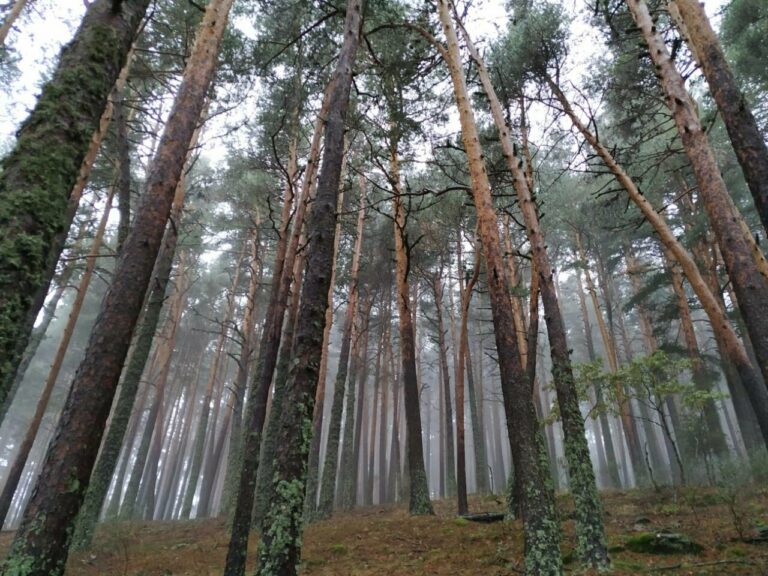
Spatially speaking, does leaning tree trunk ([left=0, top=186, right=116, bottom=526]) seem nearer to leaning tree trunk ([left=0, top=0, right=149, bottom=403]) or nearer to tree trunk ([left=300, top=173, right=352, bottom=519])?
tree trunk ([left=300, top=173, right=352, bottom=519])

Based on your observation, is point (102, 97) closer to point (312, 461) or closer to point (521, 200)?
point (521, 200)

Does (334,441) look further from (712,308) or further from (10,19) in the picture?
(10,19)

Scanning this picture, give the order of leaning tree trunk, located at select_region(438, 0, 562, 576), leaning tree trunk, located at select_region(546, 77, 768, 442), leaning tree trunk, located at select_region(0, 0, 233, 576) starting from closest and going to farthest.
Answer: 1. leaning tree trunk, located at select_region(0, 0, 233, 576)
2. leaning tree trunk, located at select_region(438, 0, 562, 576)
3. leaning tree trunk, located at select_region(546, 77, 768, 442)

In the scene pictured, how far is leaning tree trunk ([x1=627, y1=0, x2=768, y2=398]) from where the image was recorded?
5086 millimetres

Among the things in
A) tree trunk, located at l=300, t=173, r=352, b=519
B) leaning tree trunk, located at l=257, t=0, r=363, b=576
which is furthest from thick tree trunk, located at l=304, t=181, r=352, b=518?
leaning tree trunk, located at l=257, t=0, r=363, b=576

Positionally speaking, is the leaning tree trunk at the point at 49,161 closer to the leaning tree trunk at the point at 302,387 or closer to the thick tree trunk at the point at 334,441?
the leaning tree trunk at the point at 302,387

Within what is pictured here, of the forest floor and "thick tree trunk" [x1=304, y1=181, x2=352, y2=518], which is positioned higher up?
"thick tree trunk" [x1=304, y1=181, x2=352, y2=518]

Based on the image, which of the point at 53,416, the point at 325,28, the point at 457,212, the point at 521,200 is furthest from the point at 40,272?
the point at 53,416

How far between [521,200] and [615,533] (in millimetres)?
6581

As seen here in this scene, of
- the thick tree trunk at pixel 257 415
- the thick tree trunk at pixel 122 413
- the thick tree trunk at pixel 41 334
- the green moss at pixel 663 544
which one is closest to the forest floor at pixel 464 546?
the green moss at pixel 663 544

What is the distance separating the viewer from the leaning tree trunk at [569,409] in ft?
19.1

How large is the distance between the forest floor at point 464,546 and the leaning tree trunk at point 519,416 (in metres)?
1.53

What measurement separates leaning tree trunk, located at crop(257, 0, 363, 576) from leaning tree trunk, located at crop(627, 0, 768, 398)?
503 cm

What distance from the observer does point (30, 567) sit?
9.20 ft
